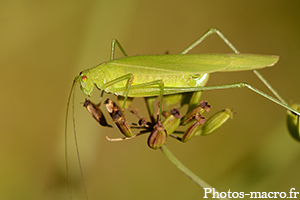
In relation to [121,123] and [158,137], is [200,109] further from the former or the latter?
[121,123]

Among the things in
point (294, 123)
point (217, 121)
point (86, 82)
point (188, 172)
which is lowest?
point (188, 172)

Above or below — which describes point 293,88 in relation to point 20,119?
below

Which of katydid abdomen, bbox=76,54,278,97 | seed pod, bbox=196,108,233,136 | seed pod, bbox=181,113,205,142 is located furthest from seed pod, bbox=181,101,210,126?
katydid abdomen, bbox=76,54,278,97

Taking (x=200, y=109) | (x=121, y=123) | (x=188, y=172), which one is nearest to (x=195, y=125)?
(x=200, y=109)

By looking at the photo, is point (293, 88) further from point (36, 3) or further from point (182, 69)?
point (36, 3)

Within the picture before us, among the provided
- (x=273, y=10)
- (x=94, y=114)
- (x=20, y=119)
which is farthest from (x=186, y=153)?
(x=273, y=10)

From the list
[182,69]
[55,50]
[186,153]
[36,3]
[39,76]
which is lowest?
[186,153]
